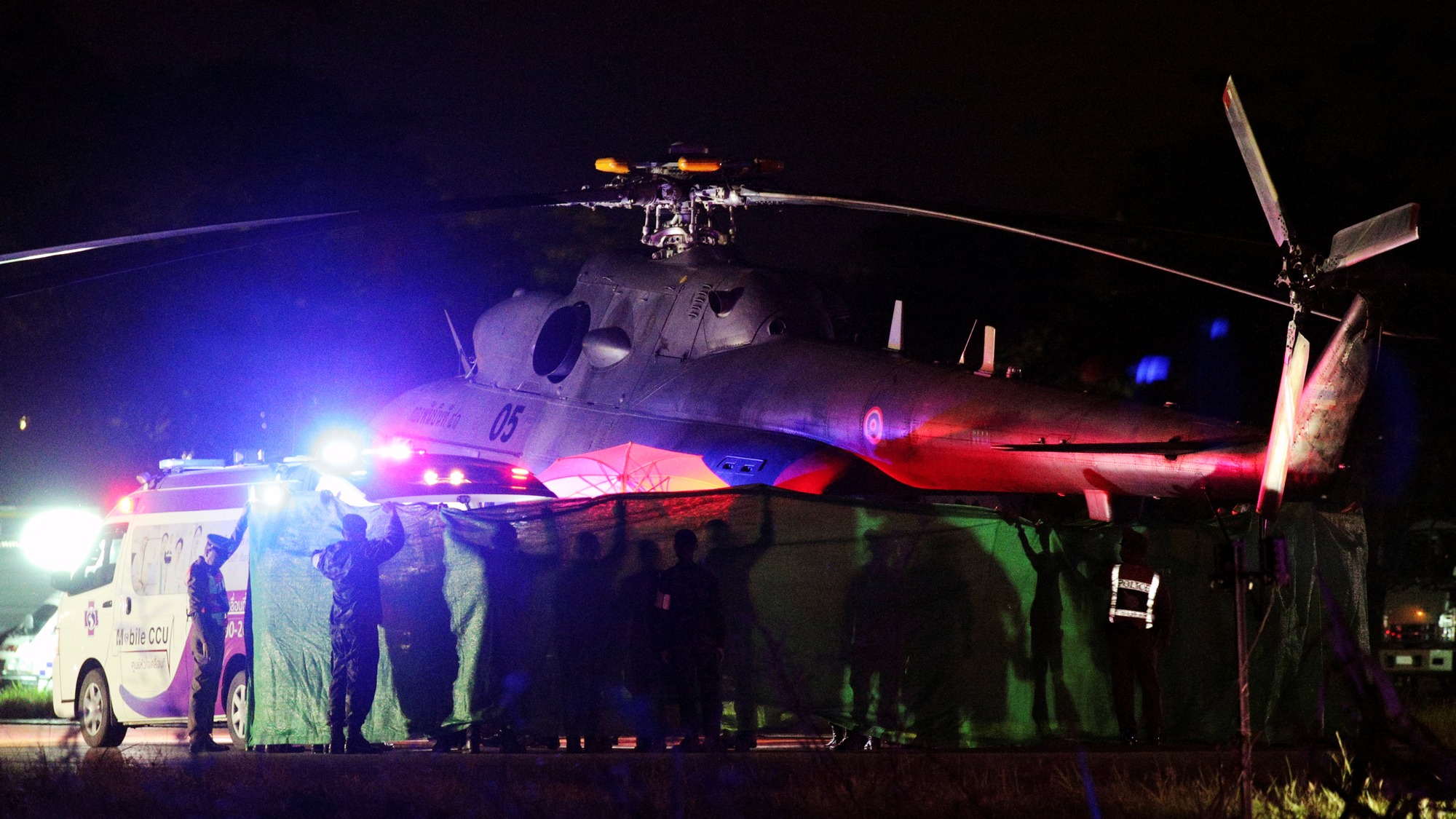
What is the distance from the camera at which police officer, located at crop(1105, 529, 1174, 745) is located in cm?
1241

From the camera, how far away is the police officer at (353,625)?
12883 millimetres

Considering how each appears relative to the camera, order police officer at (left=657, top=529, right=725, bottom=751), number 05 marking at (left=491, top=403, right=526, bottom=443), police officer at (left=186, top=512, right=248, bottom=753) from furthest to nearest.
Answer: number 05 marking at (left=491, top=403, right=526, bottom=443)
police officer at (left=186, top=512, right=248, bottom=753)
police officer at (left=657, top=529, right=725, bottom=751)

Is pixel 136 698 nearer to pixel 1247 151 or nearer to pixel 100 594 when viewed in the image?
pixel 100 594

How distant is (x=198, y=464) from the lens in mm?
17141

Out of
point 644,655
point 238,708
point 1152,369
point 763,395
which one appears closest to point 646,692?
point 644,655

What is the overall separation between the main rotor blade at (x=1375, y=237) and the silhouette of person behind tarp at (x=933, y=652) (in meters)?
3.73

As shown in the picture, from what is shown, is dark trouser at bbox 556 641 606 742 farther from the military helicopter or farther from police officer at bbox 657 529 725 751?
the military helicopter

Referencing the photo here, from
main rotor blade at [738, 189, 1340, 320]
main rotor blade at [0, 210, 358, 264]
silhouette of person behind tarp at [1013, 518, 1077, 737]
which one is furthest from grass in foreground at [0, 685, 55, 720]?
silhouette of person behind tarp at [1013, 518, 1077, 737]

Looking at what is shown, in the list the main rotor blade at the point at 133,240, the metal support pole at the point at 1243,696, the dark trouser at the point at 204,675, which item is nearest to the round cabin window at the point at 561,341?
the main rotor blade at the point at 133,240

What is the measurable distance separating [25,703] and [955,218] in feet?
49.4

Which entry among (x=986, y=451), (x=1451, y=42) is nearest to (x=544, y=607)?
(x=986, y=451)

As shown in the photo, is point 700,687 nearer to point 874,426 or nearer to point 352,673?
point 352,673

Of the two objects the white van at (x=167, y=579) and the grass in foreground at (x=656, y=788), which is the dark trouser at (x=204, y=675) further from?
the grass in foreground at (x=656, y=788)

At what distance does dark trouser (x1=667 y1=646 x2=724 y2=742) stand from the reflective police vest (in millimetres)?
3188
